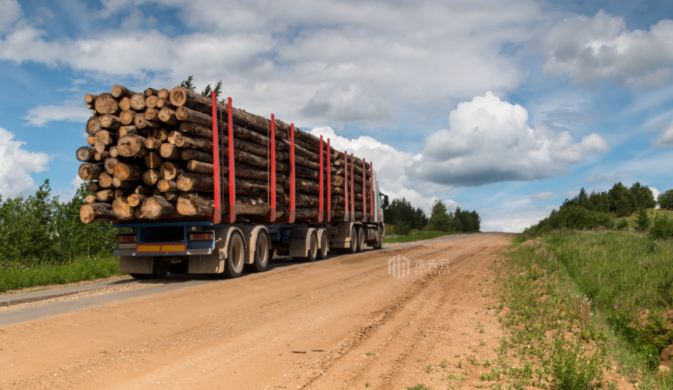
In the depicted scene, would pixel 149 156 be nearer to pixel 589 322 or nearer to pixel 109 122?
pixel 109 122

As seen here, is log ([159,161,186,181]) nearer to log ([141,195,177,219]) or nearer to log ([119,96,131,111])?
log ([141,195,177,219])

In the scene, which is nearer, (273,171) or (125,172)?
(125,172)

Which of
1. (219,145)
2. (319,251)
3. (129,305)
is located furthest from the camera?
(319,251)

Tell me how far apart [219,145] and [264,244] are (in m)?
3.23

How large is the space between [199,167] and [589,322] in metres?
8.44

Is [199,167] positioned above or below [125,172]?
above

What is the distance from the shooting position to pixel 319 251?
1728 centimetres

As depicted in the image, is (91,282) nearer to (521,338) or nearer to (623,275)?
(521,338)

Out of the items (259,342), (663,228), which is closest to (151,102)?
(259,342)

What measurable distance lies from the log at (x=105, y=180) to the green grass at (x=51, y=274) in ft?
9.94

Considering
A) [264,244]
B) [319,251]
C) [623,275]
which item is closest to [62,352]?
Result: [264,244]

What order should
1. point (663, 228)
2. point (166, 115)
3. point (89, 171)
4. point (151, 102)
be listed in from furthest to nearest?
point (663, 228) < point (89, 171) < point (151, 102) < point (166, 115)

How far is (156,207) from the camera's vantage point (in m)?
10.4

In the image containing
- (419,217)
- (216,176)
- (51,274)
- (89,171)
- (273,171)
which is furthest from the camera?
(419,217)
